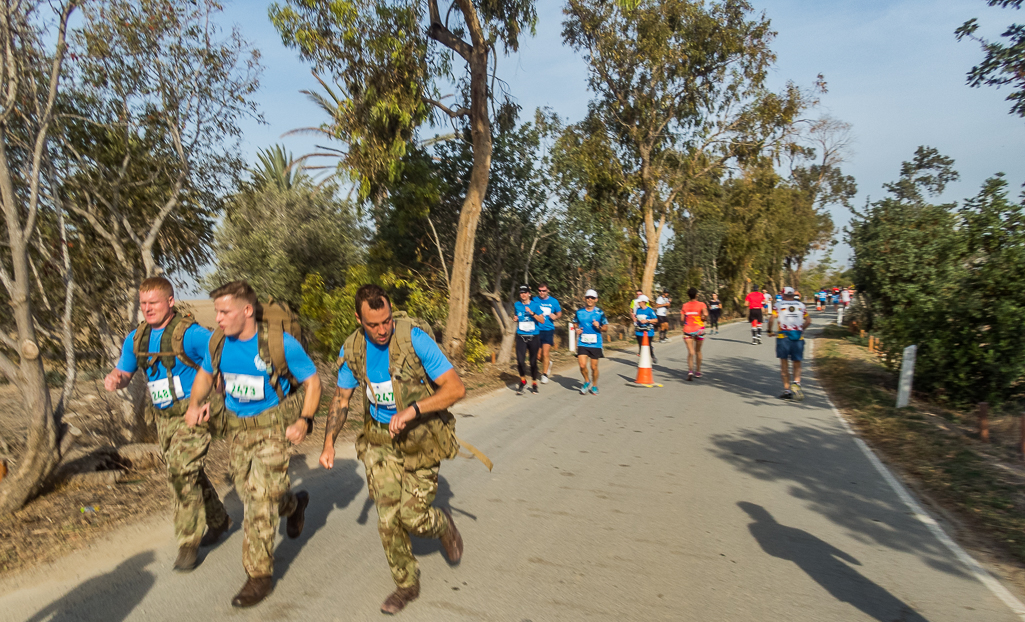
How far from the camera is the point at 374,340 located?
3.75 metres

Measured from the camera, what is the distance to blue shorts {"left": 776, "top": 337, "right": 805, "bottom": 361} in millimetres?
11656

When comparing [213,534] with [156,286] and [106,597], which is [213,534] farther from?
[156,286]

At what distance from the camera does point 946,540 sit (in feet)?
16.7

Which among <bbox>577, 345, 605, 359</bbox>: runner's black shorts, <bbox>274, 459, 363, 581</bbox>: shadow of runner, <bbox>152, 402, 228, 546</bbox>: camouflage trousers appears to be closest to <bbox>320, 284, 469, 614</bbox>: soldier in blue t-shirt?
→ <bbox>274, 459, 363, 581</bbox>: shadow of runner

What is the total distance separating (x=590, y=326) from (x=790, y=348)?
3.61 metres

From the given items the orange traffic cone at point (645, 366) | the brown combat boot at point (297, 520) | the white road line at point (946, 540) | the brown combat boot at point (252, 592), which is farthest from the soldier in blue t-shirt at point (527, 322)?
the brown combat boot at point (252, 592)

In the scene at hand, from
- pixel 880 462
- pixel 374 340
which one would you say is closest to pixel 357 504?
pixel 374 340

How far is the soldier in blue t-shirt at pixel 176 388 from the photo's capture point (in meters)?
4.21

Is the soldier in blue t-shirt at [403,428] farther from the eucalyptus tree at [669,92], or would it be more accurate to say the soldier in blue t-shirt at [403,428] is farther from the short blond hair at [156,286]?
the eucalyptus tree at [669,92]

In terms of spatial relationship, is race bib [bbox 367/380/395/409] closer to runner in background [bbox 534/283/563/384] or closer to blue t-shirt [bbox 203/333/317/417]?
blue t-shirt [bbox 203/333/317/417]

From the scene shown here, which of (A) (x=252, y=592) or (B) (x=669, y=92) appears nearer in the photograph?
(A) (x=252, y=592)

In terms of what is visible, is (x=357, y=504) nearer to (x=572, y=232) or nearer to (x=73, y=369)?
(x=73, y=369)

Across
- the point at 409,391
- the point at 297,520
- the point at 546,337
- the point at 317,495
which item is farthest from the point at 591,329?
the point at 409,391

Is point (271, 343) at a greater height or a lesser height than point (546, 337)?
greater
